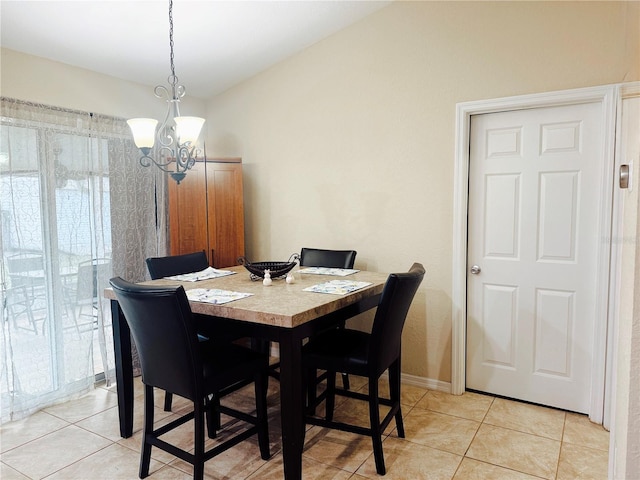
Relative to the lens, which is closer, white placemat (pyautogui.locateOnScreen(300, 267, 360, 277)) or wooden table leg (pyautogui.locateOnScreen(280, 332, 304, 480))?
wooden table leg (pyautogui.locateOnScreen(280, 332, 304, 480))

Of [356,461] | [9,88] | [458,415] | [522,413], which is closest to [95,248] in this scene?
[9,88]

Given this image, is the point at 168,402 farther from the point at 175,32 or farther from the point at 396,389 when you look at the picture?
the point at 175,32

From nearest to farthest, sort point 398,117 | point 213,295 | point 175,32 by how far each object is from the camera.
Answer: point 213,295, point 175,32, point 398,117

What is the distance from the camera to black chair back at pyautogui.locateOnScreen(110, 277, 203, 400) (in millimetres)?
1839

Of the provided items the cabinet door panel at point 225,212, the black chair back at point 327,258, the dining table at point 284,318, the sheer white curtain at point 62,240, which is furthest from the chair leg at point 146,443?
the cabinet door panel at point 225,212

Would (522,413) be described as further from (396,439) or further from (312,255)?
(312,255)

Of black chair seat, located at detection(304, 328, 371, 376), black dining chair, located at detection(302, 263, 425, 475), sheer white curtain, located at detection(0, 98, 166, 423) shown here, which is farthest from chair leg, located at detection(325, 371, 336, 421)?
sheer white curtain, located at detection(0, 98, 166, 423)

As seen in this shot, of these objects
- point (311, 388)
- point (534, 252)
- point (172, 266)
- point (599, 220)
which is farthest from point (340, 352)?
point (599, 220)

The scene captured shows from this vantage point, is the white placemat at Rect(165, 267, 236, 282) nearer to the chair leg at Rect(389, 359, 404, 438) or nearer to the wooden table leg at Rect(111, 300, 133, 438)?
the wooden table leg at Rect(111, 300, 133, 438)

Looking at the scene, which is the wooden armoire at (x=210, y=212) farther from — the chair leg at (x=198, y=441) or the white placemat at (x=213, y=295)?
the chair leg at (x=198, y=441)

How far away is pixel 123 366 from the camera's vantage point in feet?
8.18

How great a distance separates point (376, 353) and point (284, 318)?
0.57 metres

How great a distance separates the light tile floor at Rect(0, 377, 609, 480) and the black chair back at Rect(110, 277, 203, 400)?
1.90 feet

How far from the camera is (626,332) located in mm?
802
